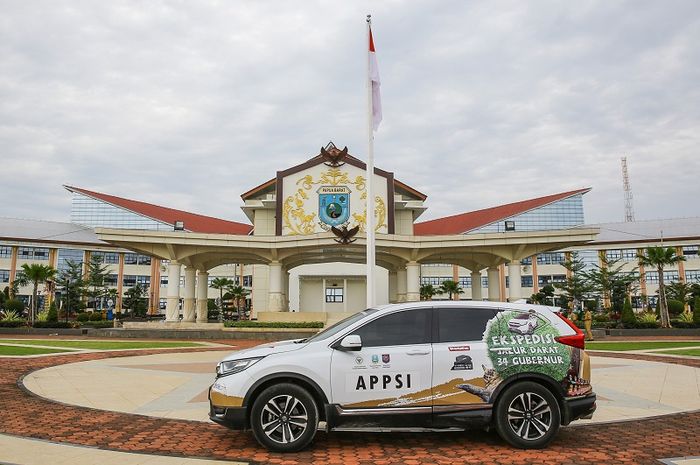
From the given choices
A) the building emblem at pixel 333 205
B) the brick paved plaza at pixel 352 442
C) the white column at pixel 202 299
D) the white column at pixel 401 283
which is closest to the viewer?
the brick paved plaza at pixel 352 442

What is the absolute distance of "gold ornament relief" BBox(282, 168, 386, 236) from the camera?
125 ft

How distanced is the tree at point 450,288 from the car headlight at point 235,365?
197 ft

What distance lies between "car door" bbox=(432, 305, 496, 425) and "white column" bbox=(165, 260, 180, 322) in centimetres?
2813

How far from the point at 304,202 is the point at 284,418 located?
1301 inches

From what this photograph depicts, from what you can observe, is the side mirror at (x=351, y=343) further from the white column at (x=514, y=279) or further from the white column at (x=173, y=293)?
the white column at (x=173, y=293)

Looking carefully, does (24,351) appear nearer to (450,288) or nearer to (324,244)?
(324,244)

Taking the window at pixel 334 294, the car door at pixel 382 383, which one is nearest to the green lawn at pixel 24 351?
the car door at pixel 382 383

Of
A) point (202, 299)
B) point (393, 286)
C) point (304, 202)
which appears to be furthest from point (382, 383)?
point (393, 286)

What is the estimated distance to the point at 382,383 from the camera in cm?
613

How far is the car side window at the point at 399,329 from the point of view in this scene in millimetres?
6371

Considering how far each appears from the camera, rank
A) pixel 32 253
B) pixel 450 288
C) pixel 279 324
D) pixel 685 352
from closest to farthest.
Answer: pixel 685 352
pixel 279 324
pixel 450 288
pixel 32 253

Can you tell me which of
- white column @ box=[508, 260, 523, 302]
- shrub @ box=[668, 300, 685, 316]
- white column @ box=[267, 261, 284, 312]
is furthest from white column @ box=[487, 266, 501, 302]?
shrub @ box=[668, 300, 685, 316]

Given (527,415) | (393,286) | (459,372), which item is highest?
(393,286)

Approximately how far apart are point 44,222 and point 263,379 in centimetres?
7847
